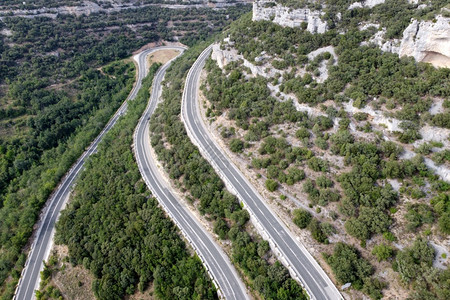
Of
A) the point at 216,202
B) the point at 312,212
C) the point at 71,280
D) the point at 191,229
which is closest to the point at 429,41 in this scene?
the point at 312,212

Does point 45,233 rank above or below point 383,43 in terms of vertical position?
below

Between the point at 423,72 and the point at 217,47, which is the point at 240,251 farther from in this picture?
the point at 217,47

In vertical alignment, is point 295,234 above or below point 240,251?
above

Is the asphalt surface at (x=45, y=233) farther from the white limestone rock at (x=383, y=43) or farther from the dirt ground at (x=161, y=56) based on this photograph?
the white limestone rock at (x=383, y=43)

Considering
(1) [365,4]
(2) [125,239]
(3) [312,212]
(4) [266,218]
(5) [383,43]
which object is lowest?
(2) [125,239]

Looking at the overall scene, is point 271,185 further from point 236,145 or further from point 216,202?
point 236,145

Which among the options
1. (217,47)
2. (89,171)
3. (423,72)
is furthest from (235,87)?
(89,171)

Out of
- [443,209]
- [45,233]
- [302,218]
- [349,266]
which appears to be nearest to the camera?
[349,266]
